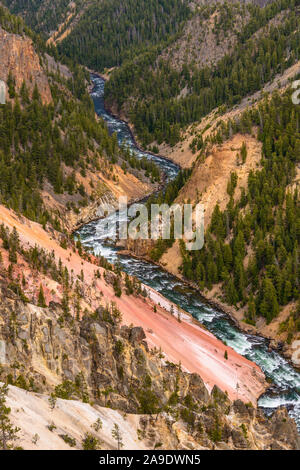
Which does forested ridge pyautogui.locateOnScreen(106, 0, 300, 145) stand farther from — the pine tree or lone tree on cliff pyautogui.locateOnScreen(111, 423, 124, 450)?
lone tree on cliff pyautogui.locateOnScreen(111, 423, 124, 450)

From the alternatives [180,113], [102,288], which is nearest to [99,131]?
[180,113]

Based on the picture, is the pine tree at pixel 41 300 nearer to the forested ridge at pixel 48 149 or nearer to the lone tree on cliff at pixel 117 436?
the lone tree on cliff at pixel 117 436

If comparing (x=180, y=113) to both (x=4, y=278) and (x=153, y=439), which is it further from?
(x=153, y=439)

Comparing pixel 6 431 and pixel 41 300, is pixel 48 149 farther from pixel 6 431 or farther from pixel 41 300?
pixel 6 431

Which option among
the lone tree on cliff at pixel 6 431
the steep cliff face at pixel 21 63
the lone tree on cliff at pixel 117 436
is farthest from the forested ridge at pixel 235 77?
the lone tree on cliff at pixel 6 431

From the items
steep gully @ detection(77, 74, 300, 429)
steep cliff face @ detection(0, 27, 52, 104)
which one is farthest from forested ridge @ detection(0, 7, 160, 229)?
steep gully @ detection(77, 74, 300, 429)
